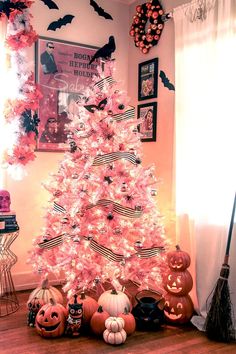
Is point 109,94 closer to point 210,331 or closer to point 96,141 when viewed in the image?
point 96,141

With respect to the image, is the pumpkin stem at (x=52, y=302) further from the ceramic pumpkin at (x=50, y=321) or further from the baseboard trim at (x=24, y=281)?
the baseboard trim at (x=24, y=281)

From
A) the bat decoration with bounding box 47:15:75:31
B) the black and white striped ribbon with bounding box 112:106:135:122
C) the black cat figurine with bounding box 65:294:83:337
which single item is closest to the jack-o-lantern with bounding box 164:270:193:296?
the black cat figurine with bounding box 65:294:83:337

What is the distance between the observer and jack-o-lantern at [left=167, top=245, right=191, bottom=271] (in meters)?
2.88

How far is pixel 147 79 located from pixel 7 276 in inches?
89.2

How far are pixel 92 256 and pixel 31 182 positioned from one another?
3.56 feet

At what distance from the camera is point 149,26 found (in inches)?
148

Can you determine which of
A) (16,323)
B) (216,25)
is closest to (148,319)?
(16,323)

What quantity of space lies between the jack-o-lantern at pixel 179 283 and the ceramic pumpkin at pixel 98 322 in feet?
1.84

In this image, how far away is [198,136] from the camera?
9.90 ft

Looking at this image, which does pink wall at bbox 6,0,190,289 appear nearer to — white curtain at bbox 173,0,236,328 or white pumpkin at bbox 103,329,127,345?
white curtain at bbox 173,0,236,328

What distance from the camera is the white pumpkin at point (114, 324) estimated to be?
2.51 m

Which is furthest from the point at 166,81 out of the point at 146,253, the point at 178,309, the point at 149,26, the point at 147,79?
the point at 178,309

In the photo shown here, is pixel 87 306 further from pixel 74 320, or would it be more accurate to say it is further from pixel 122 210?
pixel 122 210

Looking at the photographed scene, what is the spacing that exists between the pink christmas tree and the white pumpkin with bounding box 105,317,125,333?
1.22 feet
